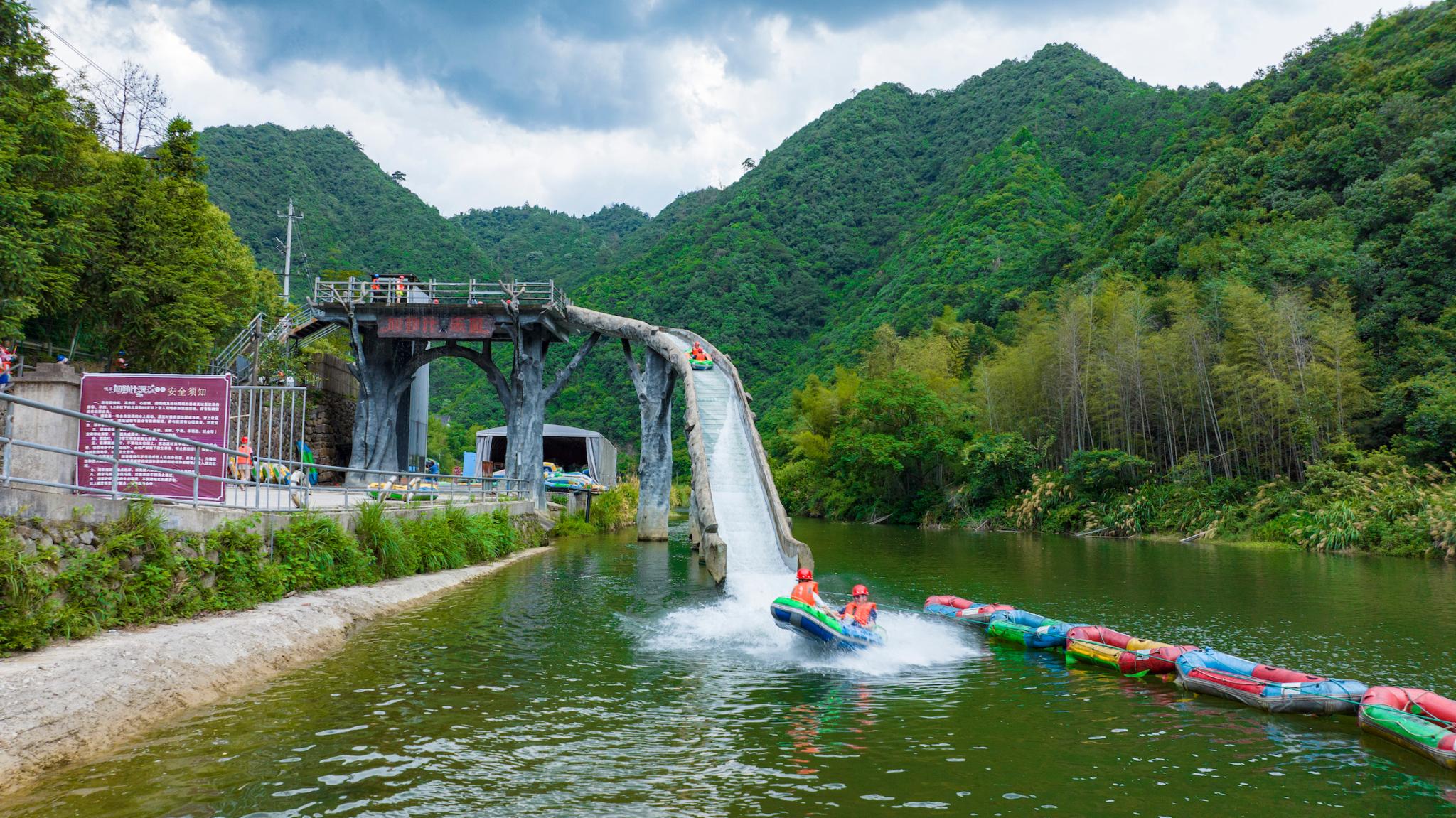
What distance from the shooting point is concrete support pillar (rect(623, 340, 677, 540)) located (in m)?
Result: 28.2

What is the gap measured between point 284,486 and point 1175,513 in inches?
1184

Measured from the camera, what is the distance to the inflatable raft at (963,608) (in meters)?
13.1

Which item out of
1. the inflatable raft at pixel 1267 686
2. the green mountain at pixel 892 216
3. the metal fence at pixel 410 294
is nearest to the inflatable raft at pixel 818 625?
the inflatable raft at pixel 1267 686

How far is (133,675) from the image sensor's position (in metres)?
7.35

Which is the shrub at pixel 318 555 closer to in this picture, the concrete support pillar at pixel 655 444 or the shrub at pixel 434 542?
the shrub at pixel 434 542

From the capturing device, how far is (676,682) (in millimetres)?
9180

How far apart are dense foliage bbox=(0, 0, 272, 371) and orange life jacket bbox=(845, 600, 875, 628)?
18777 mm

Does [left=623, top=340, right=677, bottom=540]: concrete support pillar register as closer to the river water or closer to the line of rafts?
the river water

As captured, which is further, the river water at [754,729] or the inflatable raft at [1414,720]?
the inflatable raft at [1414,720]

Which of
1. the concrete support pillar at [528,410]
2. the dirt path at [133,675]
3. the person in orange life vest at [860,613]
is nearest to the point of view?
the dirt path at [133,675]

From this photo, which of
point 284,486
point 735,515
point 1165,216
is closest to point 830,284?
point 1165,216

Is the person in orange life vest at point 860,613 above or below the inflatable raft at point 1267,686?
above

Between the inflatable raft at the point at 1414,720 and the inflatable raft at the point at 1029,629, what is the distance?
11.1 ft

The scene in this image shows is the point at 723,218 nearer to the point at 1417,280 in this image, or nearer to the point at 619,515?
the point at 619,515
